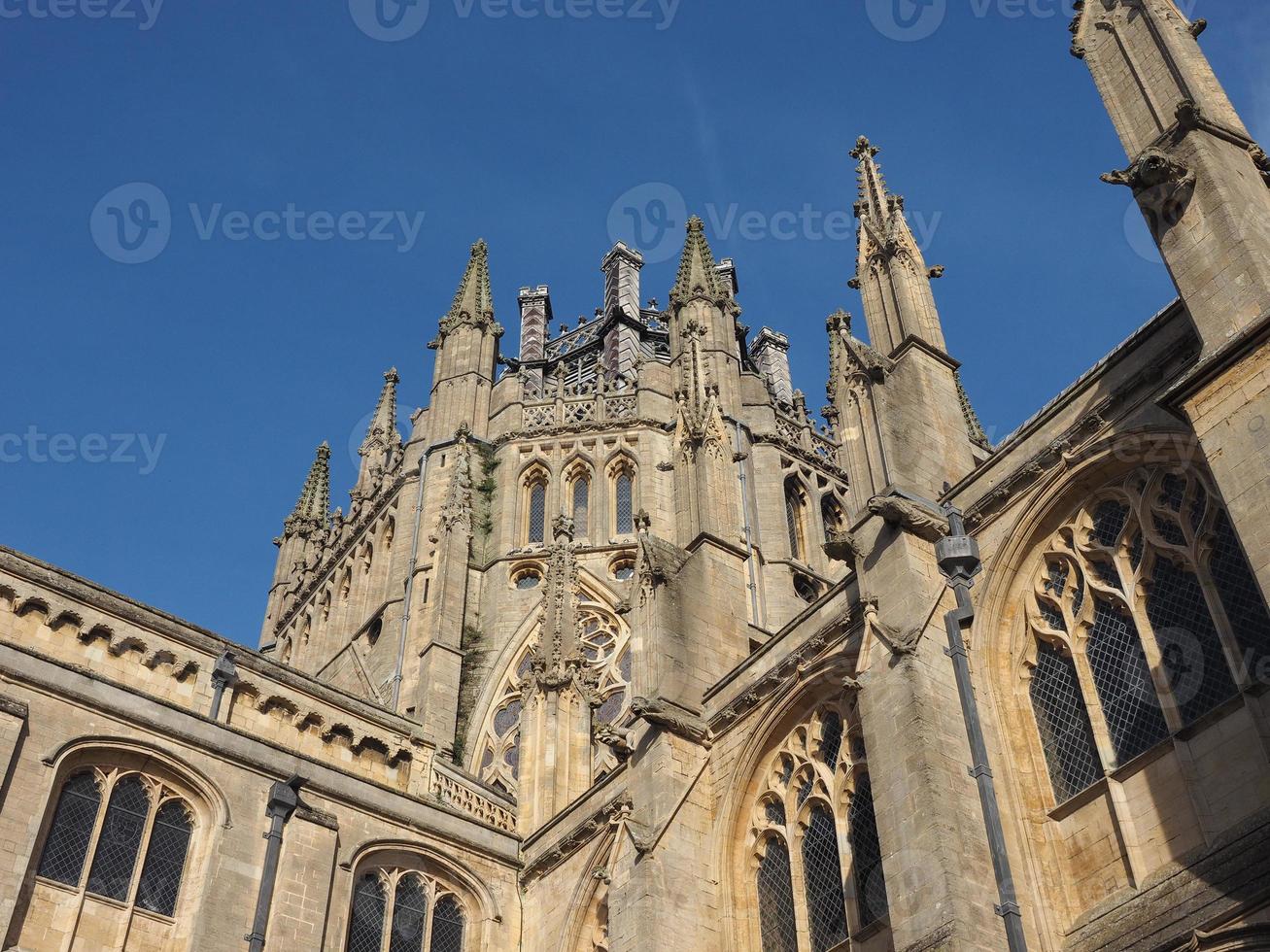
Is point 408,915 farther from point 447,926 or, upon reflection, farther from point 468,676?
point 468,676

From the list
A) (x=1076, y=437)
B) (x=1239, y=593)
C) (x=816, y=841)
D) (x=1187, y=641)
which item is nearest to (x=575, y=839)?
(x=816, y=841)

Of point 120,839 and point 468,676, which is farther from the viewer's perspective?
point 468,676

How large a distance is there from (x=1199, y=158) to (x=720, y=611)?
991 centimetres

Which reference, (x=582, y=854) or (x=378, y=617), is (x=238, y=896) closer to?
(x=582, y=854)

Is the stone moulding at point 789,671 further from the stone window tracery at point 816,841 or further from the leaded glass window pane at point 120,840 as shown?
the leaded glass window pane at point 120,840

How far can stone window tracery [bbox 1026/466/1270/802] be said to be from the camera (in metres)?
14.2

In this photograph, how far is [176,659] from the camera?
25312 millimetres

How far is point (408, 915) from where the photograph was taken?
21938 mm

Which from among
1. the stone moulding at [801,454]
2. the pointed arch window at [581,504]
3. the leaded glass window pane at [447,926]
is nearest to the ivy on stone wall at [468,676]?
the pointed arch window at [581,504]

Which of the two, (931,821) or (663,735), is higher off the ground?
(663,735)

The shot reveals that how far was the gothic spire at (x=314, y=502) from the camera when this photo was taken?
51.8m

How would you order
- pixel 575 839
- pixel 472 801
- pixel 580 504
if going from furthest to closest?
pixel 580 504, pixel 472 801, pixel 575 839


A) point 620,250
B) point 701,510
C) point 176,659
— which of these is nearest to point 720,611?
point 701,510

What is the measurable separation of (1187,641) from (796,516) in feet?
93.1
